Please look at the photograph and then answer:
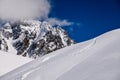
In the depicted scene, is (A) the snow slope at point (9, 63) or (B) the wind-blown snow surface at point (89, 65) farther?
(A) the snow slope at point (9, 63)

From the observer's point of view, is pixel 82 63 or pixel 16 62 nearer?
pixel 82 63

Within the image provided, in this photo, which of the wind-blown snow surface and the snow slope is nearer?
the wind-blown snow surface

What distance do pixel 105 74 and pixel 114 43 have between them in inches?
81.0

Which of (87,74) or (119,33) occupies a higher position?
(119,33)

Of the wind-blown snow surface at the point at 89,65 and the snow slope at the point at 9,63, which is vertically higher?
the snow slope at the point at 9,63

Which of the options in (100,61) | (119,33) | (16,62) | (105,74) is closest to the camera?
(105,74)

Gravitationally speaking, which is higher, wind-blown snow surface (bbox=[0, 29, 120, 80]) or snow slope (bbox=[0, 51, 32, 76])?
snow slope (bbox=[0, 51, 32, 76])

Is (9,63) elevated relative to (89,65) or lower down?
elevated

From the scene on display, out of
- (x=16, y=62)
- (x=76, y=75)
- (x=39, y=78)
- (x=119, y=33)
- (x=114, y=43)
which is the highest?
(x=16, y=62)

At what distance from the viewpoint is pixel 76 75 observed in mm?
6199

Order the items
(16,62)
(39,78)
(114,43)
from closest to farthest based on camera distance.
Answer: (39,78) → (114,43) → (16,62)

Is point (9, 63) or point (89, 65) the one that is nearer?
point (89, 65)

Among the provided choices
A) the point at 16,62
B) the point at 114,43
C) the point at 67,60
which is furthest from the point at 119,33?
the point at 16,62

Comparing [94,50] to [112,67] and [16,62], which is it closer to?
[112,67]
